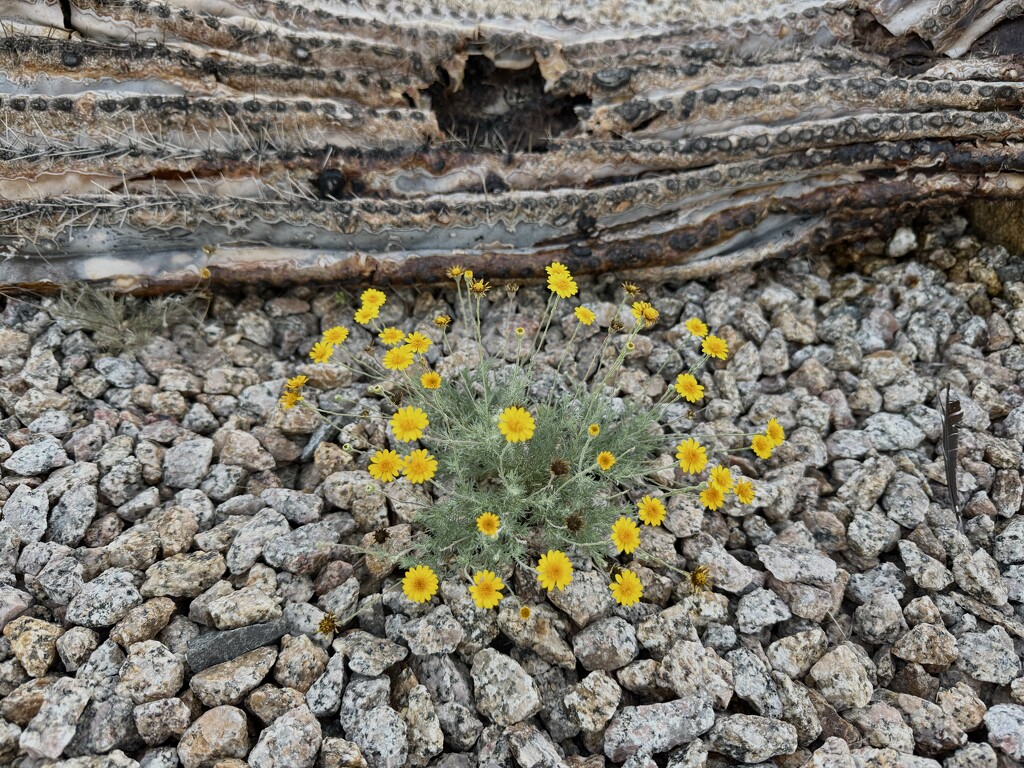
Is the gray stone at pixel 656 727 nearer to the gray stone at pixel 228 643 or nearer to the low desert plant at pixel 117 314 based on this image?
the gray stone at pixel 228 643

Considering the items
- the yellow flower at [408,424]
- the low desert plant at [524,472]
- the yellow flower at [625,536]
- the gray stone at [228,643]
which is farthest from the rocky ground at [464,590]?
the yellow flower at [408,424]

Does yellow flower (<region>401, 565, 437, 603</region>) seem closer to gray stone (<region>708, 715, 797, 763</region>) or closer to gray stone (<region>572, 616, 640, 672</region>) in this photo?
gray stone (<region>572, 616, 640, 672</region>)

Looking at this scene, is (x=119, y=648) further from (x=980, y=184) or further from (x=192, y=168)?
(x=980, y=184)

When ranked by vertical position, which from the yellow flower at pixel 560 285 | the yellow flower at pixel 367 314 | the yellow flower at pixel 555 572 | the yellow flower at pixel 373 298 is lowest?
the yellow flower at pixel 555 572

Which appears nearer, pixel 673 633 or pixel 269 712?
pixel 269 712

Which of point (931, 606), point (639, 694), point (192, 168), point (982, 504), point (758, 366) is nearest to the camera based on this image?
point (639, 694)

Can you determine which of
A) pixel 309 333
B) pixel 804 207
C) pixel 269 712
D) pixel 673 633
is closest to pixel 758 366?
pixel 804 207
